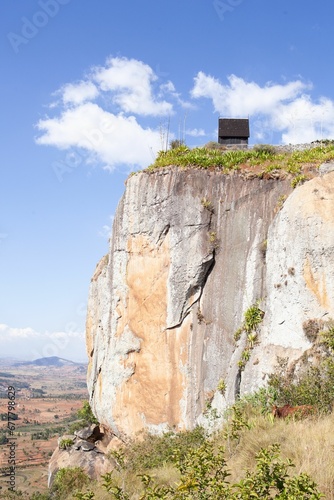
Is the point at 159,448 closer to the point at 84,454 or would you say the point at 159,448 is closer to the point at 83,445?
the point at 84,454

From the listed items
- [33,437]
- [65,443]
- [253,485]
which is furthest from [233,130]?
[33,437]

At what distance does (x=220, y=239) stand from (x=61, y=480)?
11873mm

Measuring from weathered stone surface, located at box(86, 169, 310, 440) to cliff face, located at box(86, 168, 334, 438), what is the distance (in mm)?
42

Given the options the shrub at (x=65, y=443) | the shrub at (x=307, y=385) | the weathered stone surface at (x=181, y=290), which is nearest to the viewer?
the shrub at (x=307, y=385)

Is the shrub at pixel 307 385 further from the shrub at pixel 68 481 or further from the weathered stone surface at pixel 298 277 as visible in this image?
the shrub at pixel 68 481

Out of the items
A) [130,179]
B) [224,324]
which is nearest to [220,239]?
[224,324]

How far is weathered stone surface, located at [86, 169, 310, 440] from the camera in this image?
16688 mm

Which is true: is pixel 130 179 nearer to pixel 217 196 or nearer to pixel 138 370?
pixel 217 196

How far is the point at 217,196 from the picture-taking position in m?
18.6

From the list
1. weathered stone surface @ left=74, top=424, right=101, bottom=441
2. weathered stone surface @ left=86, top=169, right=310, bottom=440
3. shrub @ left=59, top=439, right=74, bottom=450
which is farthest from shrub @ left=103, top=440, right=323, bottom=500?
shrub @ left=59, top=439, right=74, bottom=450

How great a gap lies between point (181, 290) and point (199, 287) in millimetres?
722

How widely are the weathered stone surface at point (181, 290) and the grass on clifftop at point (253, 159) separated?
47 centimetres

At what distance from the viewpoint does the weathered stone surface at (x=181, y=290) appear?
1669 cm

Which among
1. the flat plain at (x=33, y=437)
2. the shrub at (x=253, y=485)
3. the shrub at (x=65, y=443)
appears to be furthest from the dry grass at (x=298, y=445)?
the flat plain at (x=33, y=437)
